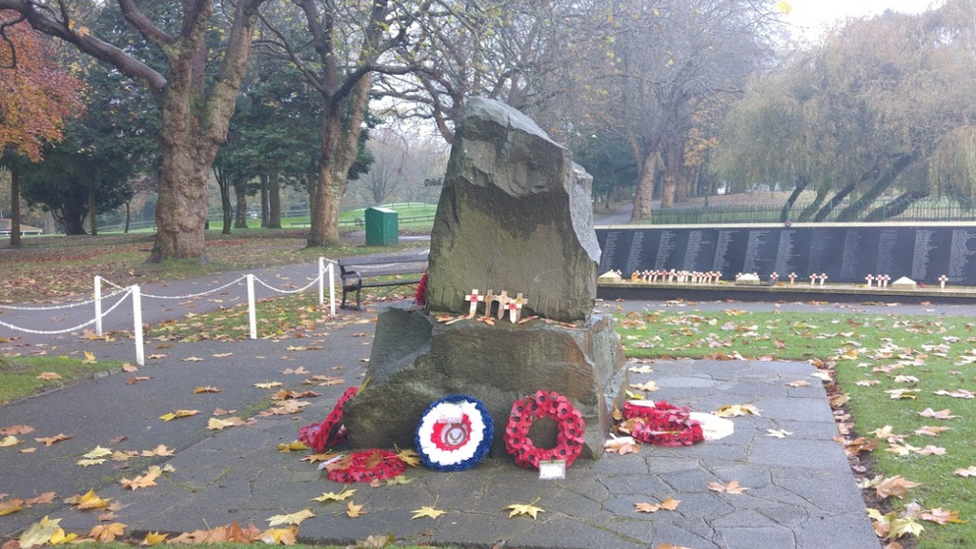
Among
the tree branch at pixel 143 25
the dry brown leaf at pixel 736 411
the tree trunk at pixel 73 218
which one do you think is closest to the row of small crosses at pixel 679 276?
the dry brown leaf at pixel 736 411

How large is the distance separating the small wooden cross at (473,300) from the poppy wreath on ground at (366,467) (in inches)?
43.5

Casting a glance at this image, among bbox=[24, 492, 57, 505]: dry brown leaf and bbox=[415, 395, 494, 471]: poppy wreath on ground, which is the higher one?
bbox=[415, 395, 494, 471]: poppy wreath on ground

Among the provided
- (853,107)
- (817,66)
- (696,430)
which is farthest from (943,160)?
(696,430)

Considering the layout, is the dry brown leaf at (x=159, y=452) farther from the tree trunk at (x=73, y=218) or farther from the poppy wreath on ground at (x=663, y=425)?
the tree trunk at (x=73, y=218)

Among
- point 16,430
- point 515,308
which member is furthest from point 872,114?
point 16,430

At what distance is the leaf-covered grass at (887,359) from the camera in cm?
451

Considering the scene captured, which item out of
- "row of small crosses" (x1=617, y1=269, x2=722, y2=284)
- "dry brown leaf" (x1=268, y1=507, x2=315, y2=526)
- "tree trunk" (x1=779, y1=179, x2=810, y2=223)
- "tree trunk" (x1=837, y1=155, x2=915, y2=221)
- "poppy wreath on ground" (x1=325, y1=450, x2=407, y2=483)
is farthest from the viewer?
"tree trunk" (x1=779, y1=179, x2=810, y2=223)

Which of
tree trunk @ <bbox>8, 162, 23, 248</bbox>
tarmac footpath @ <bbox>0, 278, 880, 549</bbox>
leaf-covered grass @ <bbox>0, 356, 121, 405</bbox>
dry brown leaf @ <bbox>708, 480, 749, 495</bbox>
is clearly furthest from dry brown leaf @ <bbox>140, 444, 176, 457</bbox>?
tree trunk @ <bbox>8, 162, 23, 248</bbox>

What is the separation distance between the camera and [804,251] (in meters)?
15.3

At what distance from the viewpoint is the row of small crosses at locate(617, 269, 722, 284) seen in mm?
15336

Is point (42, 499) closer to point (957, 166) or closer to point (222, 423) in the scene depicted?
point (222, 423)

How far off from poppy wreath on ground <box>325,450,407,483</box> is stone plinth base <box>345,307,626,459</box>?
0.76 feet

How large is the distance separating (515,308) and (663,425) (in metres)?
1.45

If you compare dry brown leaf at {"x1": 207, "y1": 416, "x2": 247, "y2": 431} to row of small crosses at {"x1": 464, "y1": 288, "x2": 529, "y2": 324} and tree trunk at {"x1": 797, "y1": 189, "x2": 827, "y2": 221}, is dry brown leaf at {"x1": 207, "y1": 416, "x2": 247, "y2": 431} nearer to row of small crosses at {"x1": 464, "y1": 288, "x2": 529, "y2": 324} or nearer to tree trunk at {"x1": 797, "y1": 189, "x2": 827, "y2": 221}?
row of small crosses at {"x1": 464, "y1": 288, "x2": 529, "y2": 324}
